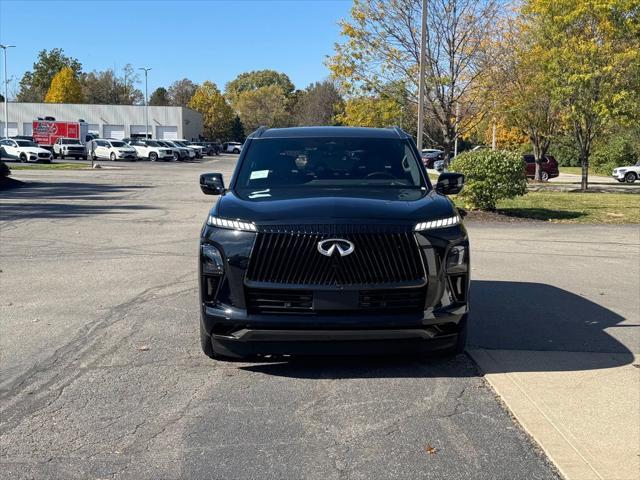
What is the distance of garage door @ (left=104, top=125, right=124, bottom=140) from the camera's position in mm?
88625

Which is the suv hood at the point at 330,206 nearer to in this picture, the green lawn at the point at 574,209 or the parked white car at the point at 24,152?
the green lawn at the point at 574,209

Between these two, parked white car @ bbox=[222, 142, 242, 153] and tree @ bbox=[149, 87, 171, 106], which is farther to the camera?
tree @ bbox=[149, 87, 171, 106]

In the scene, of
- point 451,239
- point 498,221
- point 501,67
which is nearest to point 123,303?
point 451,239

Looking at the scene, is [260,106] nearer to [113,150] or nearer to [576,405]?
[113,150]

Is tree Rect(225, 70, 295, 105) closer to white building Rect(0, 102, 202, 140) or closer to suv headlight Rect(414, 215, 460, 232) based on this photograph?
white building Rect(0, 102, 202, 140)

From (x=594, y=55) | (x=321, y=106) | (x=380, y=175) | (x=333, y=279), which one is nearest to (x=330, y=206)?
(x=333, y=279)

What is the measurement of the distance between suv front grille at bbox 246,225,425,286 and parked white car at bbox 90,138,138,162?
179 feet

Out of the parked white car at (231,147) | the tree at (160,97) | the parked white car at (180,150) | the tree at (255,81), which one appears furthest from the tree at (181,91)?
the parked white car at (180,150)

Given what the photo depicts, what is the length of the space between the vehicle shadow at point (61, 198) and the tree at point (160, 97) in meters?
98.9

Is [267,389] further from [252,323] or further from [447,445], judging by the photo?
[447,445]

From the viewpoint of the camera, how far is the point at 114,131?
89.1 m

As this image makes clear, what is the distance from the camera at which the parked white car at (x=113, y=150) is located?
56.6 meters

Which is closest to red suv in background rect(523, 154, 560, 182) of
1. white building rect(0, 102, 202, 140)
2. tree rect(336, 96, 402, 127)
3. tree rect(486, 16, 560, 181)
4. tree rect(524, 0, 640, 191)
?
tree rect(486, 16, 560, 181)

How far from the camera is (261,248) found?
16.0 feet
